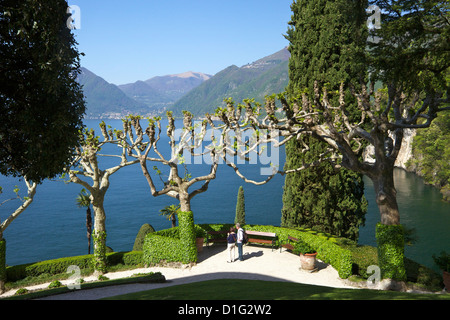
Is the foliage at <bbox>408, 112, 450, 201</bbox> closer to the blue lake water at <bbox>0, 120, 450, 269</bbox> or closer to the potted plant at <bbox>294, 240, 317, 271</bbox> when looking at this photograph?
the blue lake water at <bbox>0, 120, 450, 269</bbox>

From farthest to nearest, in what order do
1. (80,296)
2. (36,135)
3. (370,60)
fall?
(80,296)
(370,60)
(36,135)

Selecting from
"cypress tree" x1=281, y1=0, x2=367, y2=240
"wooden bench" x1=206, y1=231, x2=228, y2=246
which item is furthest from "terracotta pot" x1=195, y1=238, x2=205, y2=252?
"cypress tree" x1=281, y1=0, x2=367, y2=240

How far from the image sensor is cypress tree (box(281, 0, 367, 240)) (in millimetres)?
21547

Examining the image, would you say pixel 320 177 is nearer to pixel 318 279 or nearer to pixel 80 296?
pixel 318 279

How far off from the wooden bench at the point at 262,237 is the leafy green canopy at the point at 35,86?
12.9 metres

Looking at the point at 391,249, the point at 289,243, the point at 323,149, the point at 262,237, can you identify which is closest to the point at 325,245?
the point at 289,243

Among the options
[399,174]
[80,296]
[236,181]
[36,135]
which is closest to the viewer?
[36,135]

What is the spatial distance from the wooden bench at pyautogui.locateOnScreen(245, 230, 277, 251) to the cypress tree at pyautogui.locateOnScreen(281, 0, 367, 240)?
2800mm

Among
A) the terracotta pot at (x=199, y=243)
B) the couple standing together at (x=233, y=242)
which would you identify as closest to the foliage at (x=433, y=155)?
the terracotta pot at (x=199, y=243)

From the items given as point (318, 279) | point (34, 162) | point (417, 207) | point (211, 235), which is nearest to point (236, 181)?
point (417, 207)

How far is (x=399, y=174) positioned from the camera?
79562 millimetres

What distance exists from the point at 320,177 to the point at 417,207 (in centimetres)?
3870

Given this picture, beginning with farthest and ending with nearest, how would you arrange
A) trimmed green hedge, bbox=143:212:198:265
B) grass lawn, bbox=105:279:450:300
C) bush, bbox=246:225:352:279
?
trimmed green hedge, bbox=143:212:198:265
bush, bbox=246:225:352:279
grass lawn, bbox=105:279:450:300

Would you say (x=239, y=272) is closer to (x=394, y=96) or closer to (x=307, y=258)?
(x=307, y=258)
